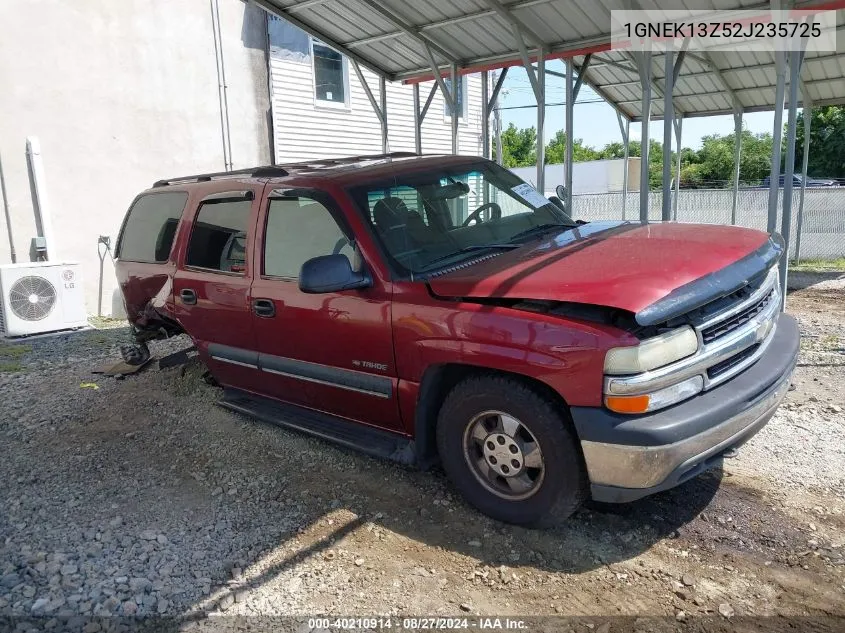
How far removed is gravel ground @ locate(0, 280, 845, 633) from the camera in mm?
2881

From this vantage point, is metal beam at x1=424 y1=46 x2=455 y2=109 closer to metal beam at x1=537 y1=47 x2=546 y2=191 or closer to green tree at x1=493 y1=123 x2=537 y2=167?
metal beam at x1=537 y1=47 x2=546 y2=191

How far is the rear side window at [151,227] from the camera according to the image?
5.21m

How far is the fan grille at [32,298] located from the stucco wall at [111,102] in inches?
53.1

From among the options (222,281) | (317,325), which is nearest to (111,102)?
(222,281)

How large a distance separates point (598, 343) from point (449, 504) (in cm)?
144

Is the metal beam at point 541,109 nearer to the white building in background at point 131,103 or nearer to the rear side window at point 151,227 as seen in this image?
the rear side window at point 151,227

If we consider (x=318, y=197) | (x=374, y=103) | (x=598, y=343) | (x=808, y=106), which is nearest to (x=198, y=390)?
(x=318, y=197)

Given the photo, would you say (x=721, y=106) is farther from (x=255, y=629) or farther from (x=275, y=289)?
(x=255, y=629)

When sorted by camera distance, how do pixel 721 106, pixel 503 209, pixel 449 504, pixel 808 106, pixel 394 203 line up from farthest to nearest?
1. pixel 721 106
2. pixel 808 106
3. pixel 503 209
4. pixel 394 203
5. pixel 449 504

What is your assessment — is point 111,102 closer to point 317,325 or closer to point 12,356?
point 12,356

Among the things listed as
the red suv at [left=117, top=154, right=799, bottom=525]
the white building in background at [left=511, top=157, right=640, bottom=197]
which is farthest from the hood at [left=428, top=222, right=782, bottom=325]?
the white building in background at [left=511, top=157, right=640, bottom=197]

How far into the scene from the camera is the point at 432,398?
3.58 metres

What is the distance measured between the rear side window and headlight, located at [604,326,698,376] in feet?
12.3

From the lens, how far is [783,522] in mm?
3352
